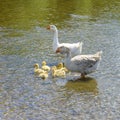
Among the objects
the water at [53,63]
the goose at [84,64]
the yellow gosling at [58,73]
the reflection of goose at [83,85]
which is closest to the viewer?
the water at [53,63]

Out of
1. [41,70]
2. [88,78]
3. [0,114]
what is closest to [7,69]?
[41,70]

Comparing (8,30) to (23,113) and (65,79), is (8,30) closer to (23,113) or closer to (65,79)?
(65,79)

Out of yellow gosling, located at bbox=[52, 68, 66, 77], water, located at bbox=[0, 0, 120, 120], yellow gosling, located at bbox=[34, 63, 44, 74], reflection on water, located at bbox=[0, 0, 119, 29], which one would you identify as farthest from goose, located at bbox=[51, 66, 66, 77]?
reflection on water, located at bbox=[0, 0, 119, 29]

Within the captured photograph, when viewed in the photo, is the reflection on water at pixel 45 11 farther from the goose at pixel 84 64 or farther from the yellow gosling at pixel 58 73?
the goose at pixel 84 64

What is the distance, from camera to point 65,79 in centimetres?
1209

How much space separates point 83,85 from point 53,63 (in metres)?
2.31

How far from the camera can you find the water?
9672 millimetres

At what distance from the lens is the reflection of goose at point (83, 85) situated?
1121 centimetres

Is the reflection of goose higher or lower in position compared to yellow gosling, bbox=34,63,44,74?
lower

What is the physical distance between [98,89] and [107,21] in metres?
10.2

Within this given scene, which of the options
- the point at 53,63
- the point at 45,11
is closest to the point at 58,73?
the point at 53,63

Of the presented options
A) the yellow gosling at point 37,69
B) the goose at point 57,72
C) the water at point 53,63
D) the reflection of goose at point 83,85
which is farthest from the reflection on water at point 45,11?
the reflection of goose at point 83,85

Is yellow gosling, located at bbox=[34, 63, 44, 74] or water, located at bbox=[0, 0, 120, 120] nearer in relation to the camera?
water, located at bbox=[0, 0, 120, 120]

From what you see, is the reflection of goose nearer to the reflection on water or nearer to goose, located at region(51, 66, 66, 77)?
goose, located at region(51, 66, 66, 77)
